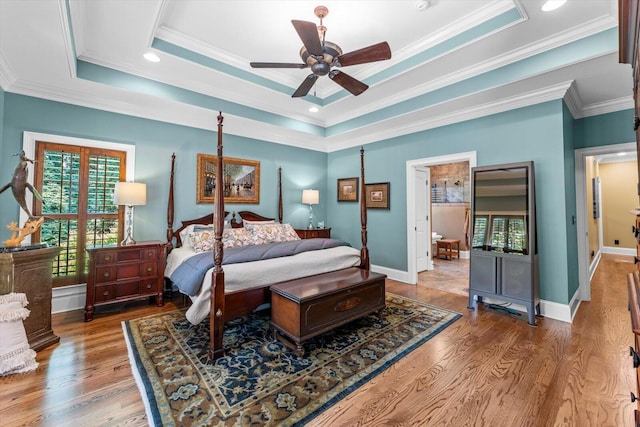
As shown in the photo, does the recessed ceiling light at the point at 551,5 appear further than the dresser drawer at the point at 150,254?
No

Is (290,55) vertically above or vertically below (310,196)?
above

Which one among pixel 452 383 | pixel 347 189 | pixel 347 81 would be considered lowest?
pixel 452 383

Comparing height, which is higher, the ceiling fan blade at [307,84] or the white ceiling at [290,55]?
the white ceiling at [290,55]

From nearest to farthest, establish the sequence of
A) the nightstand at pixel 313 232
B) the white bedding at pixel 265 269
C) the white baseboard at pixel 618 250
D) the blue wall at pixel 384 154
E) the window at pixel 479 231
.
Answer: the white bedding at pixel 265 269 → the blue wall at pixel 384 154 → the window at pixel 479 231 → the nightstand at pixel 313 232 → the white baseboard at pixel 618 250

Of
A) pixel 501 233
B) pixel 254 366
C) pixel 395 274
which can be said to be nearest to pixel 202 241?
pixel 254 366

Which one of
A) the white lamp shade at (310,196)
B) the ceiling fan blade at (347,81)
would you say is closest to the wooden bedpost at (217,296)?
the ceiling fan blade at (347,81)

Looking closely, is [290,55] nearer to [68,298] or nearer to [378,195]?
[378,195]

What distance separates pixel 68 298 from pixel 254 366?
282 cm

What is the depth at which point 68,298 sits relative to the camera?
3.40 m

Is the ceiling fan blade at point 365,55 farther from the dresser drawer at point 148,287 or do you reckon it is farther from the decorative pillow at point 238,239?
the dresser drawer at point 148,287

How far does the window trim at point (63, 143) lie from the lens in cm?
318

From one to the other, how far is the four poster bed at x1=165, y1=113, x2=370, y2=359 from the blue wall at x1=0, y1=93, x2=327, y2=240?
0.23 metres

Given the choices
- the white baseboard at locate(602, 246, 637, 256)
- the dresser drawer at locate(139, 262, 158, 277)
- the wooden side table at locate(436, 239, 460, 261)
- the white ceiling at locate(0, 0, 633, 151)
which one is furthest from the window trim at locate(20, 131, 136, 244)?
the white baseboard at locate(602, 246, 637, 256)

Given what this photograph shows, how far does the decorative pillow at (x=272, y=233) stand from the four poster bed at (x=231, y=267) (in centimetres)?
4
